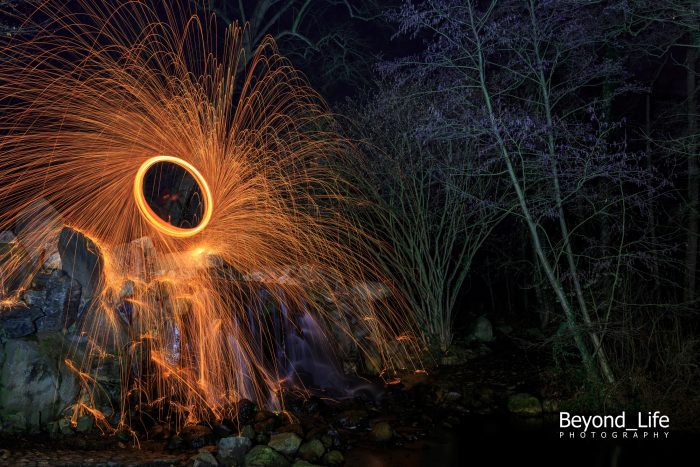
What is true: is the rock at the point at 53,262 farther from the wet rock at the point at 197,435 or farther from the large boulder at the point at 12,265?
the wet rock at the point at 197,435

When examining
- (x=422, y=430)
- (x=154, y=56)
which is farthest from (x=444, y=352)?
(x=154, y=56)

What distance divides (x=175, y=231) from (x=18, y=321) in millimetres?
2871

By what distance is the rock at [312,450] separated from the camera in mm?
7733

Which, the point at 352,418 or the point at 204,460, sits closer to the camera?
the point at 204,460

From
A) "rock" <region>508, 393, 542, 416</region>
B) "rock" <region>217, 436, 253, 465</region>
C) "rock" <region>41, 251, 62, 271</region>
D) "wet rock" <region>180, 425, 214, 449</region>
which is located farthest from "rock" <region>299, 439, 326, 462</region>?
"rock" <region>41, 251, 62, 271</region>

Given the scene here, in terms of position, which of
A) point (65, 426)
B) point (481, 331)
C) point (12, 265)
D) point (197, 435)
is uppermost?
point (12, 265)

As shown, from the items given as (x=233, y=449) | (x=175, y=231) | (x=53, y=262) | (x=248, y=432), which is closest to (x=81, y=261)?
(x=53, y=262)

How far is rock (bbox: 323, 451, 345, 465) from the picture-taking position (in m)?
7.69

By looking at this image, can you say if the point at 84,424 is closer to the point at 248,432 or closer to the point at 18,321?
the point at 18,321

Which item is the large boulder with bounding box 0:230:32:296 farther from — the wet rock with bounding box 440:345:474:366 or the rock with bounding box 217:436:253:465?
the wet rock with bounding box 440:345:474:366

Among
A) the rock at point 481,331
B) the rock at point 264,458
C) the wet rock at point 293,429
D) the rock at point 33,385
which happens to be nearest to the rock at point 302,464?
the rock at point 264,458

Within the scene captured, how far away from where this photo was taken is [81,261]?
896cm

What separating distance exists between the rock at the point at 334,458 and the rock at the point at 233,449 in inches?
40.8

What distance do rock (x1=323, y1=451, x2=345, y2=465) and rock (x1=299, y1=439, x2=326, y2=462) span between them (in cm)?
9
